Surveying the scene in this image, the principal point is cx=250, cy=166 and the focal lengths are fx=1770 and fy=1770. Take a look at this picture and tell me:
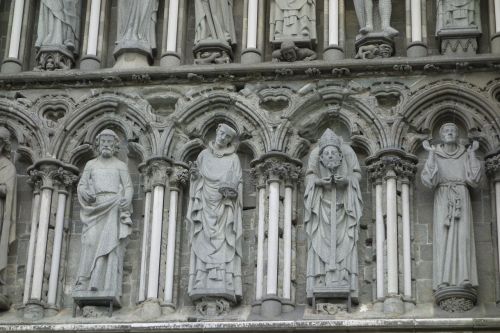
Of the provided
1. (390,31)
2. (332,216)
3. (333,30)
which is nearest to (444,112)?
(390,31)

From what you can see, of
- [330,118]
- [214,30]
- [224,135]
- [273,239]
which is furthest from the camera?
[214,30]

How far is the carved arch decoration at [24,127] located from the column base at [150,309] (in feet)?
7.86

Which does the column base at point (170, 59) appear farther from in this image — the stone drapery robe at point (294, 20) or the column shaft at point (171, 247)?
the column shaft at point (171, 247)

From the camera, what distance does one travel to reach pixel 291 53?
2114cm

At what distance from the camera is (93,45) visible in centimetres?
2172

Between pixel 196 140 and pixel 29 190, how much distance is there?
82.4 inches

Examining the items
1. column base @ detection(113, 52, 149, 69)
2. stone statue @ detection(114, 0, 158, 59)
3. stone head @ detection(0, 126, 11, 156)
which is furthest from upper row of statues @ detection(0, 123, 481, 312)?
stone statue @ detection(114, 0, 158, 59)

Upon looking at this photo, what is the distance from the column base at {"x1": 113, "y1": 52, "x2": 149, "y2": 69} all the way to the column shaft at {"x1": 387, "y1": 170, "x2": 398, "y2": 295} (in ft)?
11.2

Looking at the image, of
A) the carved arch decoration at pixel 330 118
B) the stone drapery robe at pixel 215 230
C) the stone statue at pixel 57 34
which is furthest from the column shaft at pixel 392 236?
the stone statue at pixel 57 34

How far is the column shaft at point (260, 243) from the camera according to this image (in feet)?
65.5

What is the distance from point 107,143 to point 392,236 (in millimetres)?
3575

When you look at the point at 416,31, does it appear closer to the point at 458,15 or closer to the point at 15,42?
the point at 458,15

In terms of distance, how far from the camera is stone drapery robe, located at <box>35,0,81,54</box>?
21.8 m

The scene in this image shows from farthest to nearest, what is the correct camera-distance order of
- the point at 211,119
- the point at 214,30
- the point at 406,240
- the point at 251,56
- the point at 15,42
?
the point at 15,42, the point at 214,30, the point at 251,56, the point at 211,119, the point at 406,240
